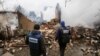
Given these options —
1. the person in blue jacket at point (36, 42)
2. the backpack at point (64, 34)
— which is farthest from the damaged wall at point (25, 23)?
the person in blue jacket at point (36, 42)

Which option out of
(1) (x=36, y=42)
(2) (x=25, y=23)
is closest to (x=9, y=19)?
(2) (x=25, y=23)

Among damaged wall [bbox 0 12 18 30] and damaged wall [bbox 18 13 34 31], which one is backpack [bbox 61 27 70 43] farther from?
damaged wall [bbox 0 12 18 30]

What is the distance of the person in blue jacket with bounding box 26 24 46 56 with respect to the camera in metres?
8.68

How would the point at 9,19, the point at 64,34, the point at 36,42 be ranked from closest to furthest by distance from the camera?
1. the point at 36,42
2. the point at 64,34
3. the point at 9,19

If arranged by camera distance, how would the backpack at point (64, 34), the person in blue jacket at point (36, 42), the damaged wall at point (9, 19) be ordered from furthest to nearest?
the damaged wall at point (9, 19) → the backpack at point (64, 34) → the person in blue jacket at point (36, 42)

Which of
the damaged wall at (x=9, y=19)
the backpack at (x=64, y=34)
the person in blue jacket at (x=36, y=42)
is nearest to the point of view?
the person in blue jacket at (x=36, y=42)

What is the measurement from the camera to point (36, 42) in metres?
8.73

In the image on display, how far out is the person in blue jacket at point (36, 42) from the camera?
28.5 feet

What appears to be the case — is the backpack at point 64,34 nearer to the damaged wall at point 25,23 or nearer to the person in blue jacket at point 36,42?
the person in blue jacket at point 36,42

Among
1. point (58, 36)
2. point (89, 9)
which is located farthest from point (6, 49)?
point (89, 9)

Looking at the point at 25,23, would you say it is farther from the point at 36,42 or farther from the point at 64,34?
the point at 36,42

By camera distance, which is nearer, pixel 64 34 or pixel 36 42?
pixel 36 42

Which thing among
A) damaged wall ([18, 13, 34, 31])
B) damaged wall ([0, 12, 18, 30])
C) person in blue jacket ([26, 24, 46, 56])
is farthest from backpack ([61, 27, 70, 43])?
damaged wall ([0, 12, 18, 30])

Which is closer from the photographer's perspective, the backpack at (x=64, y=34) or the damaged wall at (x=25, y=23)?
the backpack at (x=64, y=34)
